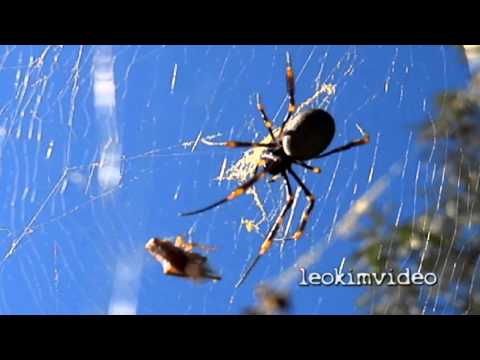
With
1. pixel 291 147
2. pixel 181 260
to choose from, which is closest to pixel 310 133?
pixel 291 147

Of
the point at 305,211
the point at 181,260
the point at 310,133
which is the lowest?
the point at 181,260

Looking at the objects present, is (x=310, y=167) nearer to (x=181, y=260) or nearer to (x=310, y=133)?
(x=310, y=133)

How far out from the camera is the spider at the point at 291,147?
5160 millimetres

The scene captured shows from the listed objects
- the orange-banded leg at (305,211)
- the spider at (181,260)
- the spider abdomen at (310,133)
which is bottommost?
the spider at (181,260)

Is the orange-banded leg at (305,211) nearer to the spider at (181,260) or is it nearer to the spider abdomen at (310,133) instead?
the spider abdomen at (310,133)

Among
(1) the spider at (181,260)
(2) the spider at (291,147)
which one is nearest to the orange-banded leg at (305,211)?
(2) the spider at (291,147)

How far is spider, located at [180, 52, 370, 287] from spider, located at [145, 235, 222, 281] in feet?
0.81

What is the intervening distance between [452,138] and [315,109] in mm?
2345

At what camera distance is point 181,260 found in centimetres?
473

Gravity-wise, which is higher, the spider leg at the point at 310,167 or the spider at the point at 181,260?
the spider leg at the point at 310,167

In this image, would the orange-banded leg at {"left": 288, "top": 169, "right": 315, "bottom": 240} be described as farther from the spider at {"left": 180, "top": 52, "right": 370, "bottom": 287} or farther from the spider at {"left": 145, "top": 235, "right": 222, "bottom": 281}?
the spider at {"left": 145, "top": 235, "right": 222, "bottom": 281}

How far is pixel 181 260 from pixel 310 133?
136cm
